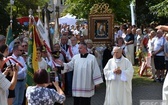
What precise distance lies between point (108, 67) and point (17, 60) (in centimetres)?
217

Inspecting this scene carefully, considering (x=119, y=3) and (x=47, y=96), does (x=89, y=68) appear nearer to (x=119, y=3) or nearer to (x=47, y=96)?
(x=47, y=96)

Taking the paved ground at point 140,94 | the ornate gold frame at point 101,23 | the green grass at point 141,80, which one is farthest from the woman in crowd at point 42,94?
the ornate gold frame at point 101,23

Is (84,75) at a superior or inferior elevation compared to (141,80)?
superior

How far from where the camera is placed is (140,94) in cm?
1177

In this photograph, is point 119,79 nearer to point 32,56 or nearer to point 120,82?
point 120,82

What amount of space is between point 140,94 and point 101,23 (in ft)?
14.1

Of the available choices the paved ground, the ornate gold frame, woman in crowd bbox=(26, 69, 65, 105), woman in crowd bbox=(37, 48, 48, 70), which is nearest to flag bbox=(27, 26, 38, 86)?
woman in crowd bbox=(37, 48, 48, 70)

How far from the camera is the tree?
2392 cm

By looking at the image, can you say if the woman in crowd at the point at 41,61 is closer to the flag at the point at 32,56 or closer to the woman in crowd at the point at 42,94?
the flag at the point at 32,56

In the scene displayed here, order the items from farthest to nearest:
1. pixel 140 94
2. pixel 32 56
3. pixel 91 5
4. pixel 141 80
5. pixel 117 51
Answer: pixel 91 5
pixel 141 80
pixel 140 94
pixel 117 51
pixel 32 56

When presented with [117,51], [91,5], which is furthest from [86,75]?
[91,5]

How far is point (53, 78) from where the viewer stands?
731 cm

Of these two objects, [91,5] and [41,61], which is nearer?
[41,61]

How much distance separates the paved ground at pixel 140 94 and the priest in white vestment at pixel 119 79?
5.61 feet
